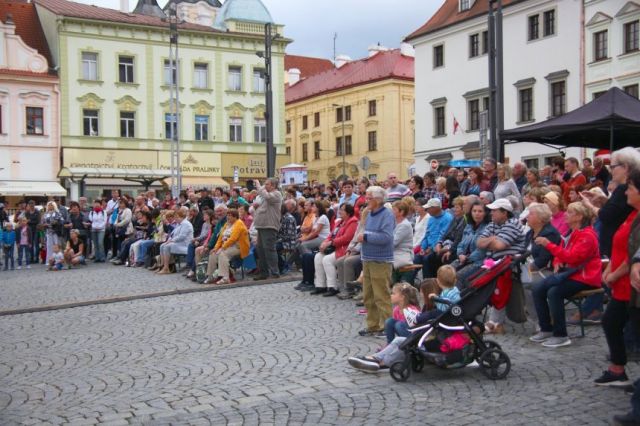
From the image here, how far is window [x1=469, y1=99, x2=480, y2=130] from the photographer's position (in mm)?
43000

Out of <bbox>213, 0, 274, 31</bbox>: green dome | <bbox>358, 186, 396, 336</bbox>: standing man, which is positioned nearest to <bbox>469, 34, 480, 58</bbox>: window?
<bbox>213, 0, 274, 31</bbox>: green dome

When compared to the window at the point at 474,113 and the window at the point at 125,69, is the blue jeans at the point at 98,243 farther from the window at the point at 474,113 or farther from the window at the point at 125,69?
the window at the point at 125,69

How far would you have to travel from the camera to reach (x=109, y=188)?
1864 inches

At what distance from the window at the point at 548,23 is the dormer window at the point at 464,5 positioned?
619 centimetres

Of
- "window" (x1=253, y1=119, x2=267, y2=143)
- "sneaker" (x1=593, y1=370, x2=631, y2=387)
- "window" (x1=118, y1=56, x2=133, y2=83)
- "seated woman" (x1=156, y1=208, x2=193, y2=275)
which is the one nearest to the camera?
"sneaker" (x1=593, y1=370, x2=631, y2=387)

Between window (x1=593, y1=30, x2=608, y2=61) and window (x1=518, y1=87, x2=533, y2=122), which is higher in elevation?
window (x1=593, y1=30, x2=608, y2=61)

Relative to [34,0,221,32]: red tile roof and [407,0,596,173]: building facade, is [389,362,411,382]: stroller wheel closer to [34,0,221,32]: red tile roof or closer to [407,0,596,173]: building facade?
[407,0,596,173]: building facade

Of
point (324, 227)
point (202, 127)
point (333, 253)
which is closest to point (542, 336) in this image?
point (333, 253)

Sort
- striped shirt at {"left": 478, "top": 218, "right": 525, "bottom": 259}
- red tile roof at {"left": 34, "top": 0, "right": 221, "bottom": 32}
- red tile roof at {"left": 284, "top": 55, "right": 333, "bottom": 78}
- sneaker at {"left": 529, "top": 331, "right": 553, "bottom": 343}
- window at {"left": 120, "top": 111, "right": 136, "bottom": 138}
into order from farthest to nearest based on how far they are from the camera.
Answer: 1. red tile roof at {"left": 284, "top": 55, "right": 333, "bottom": 78}
2. window at {"left": 120, "top": 111, "right": 136, "bottom": 138}
3. red tile roof at {"left": 34, "top": 0, "right": 221, "bottom": 32}
4. striped shirt at {"left": 478, "top": 218, "right": 525, "bottom": 259}
5. sneaker at {"left": 529, "top": 331, "right": 553, "bottom": 343}

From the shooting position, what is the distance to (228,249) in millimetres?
15375

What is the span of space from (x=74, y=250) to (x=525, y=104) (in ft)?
90.4

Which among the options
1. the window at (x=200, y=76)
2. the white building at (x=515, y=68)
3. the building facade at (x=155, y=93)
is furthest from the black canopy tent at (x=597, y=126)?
the window at (x=200, y=76)

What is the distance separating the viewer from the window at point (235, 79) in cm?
5172

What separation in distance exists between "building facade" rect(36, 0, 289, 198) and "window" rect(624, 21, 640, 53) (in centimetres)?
2477
